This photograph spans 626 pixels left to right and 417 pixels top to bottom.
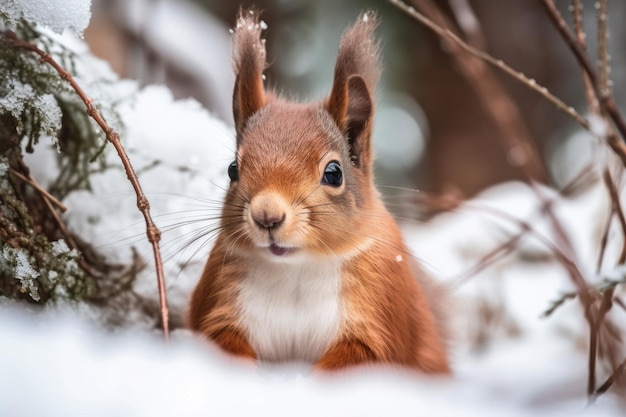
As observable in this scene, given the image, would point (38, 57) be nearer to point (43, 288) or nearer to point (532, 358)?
point (43, 288)

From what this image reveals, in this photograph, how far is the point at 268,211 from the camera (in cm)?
67

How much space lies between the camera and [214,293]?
31.0 inches

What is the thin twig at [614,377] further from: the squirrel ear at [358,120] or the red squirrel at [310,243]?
the squirrel ear at [358,120]

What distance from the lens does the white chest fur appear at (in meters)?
0.75

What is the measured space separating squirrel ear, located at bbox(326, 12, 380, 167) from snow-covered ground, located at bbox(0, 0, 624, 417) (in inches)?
5.2

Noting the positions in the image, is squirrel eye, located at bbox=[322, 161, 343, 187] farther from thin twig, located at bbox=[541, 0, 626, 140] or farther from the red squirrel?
thin twig, located at bbox=[541, 0, 626, 140]

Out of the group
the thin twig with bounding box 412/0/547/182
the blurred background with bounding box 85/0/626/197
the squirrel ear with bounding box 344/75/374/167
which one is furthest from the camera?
Answer: the blurred background with bounding box 85/0/626/197

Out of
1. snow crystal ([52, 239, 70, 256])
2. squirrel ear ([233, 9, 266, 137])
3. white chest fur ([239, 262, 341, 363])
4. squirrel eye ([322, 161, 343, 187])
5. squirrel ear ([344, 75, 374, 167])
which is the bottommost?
white chest fur ([239, 262, 341, 363])

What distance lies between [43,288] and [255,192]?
0.68ft

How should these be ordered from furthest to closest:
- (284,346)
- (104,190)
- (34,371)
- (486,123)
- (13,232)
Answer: (486,123) → (104,190) → (284,346) → (13,232) → (34,371)

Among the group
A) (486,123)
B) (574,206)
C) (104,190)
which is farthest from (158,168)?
(486,123)

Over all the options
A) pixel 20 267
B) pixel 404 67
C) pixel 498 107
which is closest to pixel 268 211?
pixel 20 267

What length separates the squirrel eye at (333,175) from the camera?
0.73 metres

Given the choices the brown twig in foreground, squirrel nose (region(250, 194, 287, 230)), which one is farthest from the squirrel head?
the brown twig in foreground
